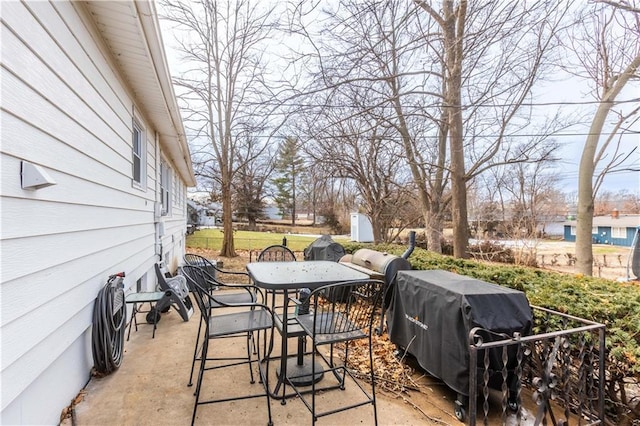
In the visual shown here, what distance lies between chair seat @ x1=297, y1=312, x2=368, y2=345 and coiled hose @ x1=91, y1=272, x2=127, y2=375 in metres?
1.63

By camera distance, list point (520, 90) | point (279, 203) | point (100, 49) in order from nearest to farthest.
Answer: point (100, 49) → point (520, 90) → point (279, 203)

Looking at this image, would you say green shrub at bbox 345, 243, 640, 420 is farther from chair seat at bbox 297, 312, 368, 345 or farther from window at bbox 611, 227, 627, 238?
window at bbox 611, 227, 627, 238

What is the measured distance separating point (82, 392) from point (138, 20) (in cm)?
292

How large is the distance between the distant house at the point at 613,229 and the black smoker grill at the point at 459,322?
1394 inches

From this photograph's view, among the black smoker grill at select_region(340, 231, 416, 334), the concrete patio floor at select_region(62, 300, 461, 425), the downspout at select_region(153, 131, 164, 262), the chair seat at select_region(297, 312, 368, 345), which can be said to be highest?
the downspout at select_region(153, 131, 164, 262)

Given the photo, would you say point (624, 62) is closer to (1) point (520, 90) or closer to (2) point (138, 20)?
(1) point (520, 90)

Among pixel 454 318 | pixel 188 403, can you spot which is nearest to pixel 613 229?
pixel 454 318

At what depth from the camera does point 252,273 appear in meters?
2.92

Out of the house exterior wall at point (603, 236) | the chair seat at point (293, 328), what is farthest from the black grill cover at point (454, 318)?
the house exterior wall at point (603, 236)

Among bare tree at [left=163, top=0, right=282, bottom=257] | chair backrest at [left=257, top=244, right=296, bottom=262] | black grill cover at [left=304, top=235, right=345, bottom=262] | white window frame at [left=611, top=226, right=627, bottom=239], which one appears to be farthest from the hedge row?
white window frame at [left=611, top=226, right=627, bottom=239]

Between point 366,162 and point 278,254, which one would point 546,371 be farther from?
point 366,162

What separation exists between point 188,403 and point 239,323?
70cm

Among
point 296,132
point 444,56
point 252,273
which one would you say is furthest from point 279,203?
point 252,273

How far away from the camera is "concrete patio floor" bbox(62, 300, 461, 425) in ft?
7.43
